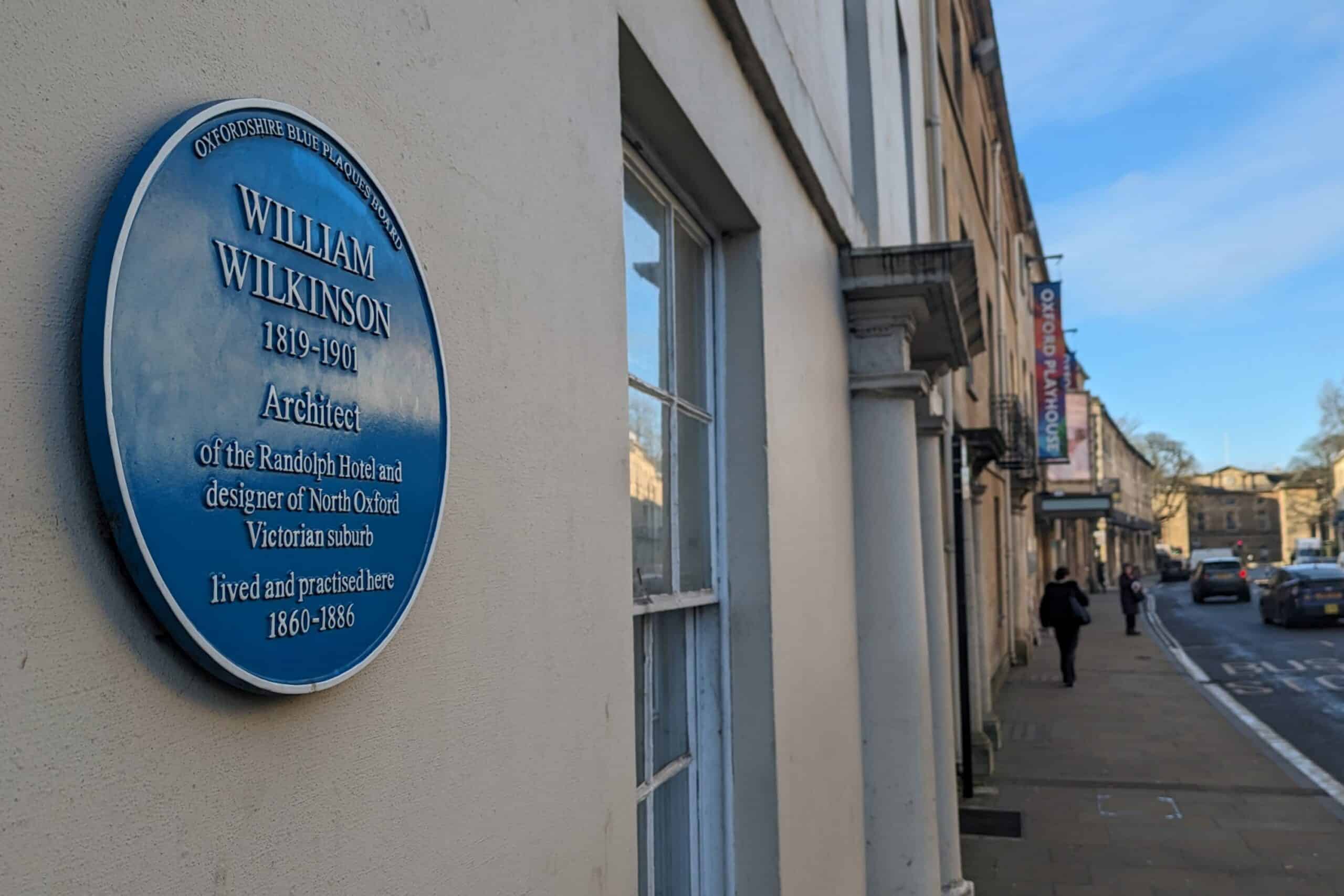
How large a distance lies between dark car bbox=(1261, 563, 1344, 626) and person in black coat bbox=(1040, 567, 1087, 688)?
496 inches

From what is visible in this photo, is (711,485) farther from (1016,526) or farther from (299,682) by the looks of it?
(1016,526)

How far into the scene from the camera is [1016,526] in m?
25.1

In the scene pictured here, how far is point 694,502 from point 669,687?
645mm

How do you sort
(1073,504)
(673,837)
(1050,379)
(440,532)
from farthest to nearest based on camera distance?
1. (1073,504)
2. (1050,379)
3. (673,837)
4. (440,532)

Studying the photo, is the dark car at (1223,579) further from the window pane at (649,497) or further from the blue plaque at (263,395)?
the blue plaque at (263,395)

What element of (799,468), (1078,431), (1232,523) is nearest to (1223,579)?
(1078,431)

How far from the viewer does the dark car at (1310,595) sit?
89.7 feet

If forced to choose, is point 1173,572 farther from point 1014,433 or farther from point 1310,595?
point 1014,433

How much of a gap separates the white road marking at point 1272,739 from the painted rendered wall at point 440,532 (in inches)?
343

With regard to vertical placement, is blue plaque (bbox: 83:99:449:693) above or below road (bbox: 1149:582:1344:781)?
above

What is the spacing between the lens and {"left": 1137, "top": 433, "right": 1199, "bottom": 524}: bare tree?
104562 mm

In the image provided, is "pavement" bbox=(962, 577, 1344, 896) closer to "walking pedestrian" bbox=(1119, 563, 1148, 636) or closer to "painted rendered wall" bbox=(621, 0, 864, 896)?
"painted rendered wall" bbox=(621, 0, 864, 896)

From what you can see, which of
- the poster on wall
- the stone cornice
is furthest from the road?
the stone cornice

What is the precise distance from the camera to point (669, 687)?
354cm
